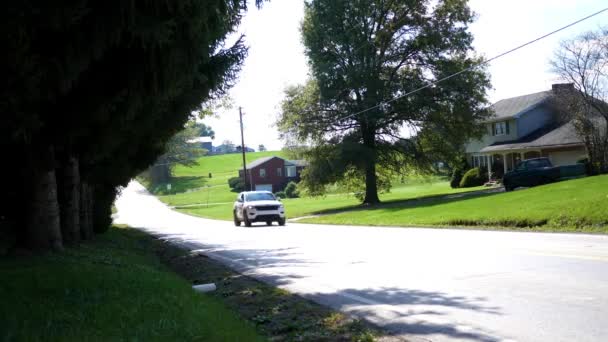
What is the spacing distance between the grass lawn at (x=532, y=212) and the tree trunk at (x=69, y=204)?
12815 millimetres

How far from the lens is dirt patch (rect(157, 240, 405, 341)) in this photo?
271 inches

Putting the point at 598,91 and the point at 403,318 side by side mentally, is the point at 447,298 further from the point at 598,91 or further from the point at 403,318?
the point at 598,91

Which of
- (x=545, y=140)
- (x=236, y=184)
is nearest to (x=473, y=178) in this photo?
(x=545, y=140)

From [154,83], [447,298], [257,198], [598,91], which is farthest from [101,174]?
→ [598,91]

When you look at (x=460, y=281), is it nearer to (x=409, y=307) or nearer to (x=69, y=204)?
(x=409, y=307)

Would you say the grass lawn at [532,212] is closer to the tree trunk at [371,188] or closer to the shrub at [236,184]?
the tree trunk at [371,188]

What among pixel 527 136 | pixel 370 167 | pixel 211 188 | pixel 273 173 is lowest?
pixel 211 188

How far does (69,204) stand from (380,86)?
27.9 meters

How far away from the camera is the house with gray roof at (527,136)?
4700 centimetres

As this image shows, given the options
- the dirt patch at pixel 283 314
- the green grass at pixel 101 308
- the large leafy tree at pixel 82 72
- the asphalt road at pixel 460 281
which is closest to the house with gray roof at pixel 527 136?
the asphalt road at pixel 460 281

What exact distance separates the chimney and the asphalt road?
1085 inches

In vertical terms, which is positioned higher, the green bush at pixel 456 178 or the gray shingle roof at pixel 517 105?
the gray shingle roof at pixel 517 105

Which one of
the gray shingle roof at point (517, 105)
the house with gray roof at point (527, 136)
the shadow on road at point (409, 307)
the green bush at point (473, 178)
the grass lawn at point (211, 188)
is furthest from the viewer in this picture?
the grass lawn at point (211, 188)

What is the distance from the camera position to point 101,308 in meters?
6.71
